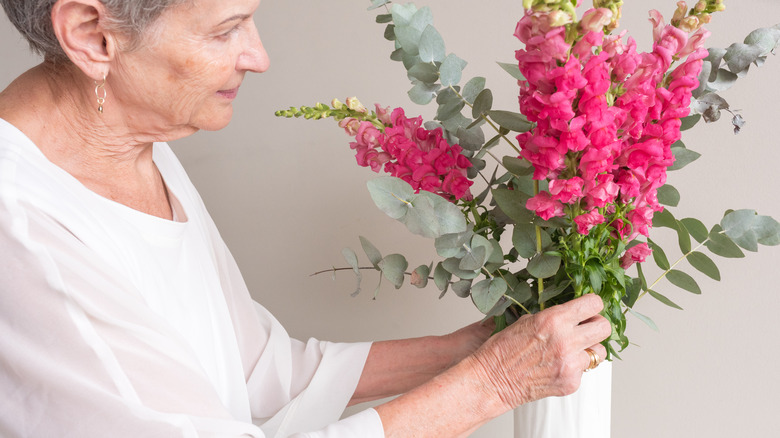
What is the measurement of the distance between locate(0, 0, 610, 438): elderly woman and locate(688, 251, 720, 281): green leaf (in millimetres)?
195

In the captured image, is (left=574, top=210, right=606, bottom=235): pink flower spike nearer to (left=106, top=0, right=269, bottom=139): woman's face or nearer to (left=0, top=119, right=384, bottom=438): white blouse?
(left=0, top=119, right=384, bottom=438): white blouse

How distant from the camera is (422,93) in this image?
3.18ft

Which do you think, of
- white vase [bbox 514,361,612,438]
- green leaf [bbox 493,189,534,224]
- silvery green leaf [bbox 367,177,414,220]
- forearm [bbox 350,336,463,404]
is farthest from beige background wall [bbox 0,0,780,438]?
silvery green leaf [bbox 367,177,414,220]

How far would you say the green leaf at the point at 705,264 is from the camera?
1.00 m

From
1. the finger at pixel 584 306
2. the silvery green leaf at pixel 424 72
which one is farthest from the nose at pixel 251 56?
the finger at pixel 584 306

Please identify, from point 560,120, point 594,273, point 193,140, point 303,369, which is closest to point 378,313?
point 303,369

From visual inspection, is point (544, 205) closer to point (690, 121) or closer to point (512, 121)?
point (512, 121)

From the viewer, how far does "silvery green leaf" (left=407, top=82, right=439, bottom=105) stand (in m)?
0.97

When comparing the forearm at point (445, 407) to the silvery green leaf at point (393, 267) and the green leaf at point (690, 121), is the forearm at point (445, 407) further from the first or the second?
the green leaf at point (690, 121)

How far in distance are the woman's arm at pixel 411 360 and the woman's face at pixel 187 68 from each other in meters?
0.50

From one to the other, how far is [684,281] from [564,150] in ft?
1.22

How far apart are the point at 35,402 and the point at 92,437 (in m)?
0.08

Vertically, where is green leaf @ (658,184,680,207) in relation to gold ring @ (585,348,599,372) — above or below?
above

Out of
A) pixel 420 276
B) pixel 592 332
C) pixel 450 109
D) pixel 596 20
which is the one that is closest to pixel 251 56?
pixel 450 109
